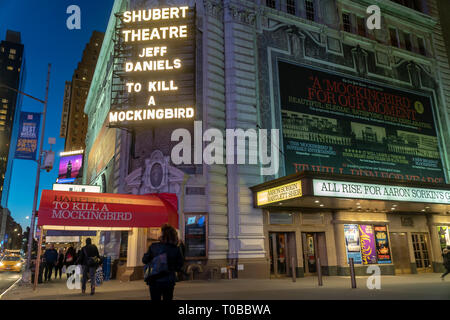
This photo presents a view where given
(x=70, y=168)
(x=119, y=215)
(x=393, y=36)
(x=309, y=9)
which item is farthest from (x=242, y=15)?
(x=70, y=168)

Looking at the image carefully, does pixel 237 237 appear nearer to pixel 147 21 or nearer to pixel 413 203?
pixel 413 203

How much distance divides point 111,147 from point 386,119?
20.2 m

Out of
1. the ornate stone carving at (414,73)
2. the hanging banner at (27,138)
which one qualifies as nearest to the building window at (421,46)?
the ornate stone carving at (414,73)

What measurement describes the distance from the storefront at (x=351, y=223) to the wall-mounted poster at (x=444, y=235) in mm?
73

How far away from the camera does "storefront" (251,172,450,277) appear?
17500 mm

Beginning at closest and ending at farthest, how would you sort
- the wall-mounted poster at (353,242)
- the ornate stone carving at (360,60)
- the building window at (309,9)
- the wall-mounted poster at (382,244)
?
the wall-mounted poster at (353,242), the wall-mounted poster at (382,244), the building window at (309,9), the ornate stone carving at (360,60)

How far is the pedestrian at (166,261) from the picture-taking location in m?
6.14

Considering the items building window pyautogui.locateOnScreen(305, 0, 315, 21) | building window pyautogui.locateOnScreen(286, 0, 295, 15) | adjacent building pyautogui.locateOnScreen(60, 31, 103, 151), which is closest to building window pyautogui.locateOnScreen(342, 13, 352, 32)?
building window pyautogui.locateOnScreen(305, 0, 315, 21)

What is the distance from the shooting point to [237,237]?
19.0m

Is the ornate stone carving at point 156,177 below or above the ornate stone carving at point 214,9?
below

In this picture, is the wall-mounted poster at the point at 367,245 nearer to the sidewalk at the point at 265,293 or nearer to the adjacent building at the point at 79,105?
the sidewalk at the point at 265,293

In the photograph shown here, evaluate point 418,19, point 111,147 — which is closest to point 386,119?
point 418,19

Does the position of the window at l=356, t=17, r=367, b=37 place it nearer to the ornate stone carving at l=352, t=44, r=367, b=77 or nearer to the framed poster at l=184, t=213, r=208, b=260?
the ornate stone carving at l=352, t=44, r=367, b=77

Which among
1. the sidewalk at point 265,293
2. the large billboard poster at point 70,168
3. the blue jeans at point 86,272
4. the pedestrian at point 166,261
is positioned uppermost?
the large billboard poster at point 70,168
